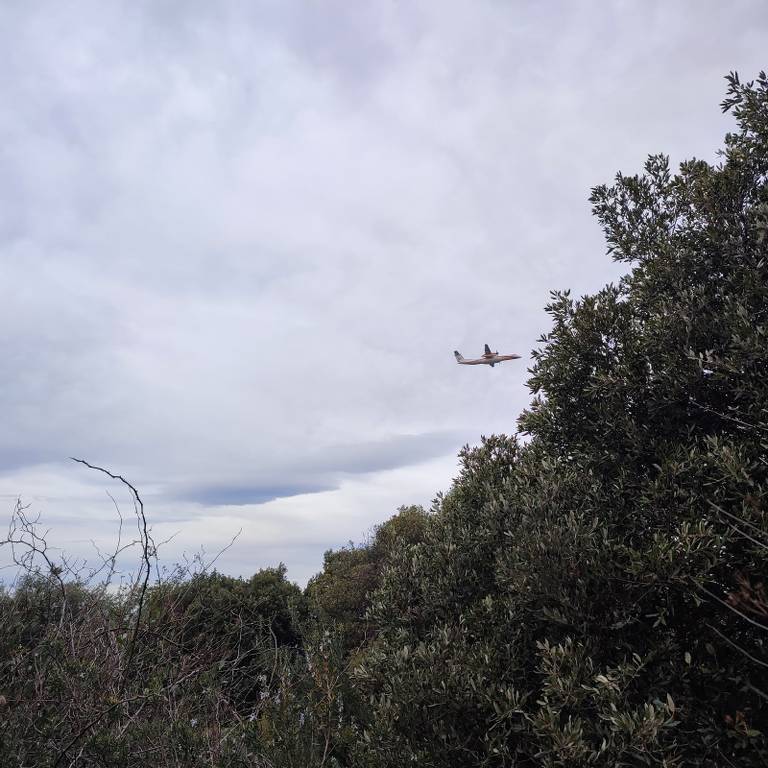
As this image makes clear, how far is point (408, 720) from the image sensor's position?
7.95m

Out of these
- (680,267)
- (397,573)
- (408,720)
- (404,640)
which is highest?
(680,267)

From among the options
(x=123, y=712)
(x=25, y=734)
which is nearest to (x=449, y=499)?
(x=123, y=712)

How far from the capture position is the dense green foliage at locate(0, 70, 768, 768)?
6.82 m

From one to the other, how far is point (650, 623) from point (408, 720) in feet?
10.5

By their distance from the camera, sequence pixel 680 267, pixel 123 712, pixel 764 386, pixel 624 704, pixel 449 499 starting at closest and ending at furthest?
1. pixel 624 704
2. pixel 764 386
3. pixel 123 712
4. pixel 680 267
5. pixel 449 499

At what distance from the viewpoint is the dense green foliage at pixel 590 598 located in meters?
6.82

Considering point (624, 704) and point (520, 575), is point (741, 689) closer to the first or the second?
point (624, 704)

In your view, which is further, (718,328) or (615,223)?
(615,223)

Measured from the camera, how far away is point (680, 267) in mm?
9055

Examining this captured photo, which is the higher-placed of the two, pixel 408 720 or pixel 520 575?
pixel 520 575

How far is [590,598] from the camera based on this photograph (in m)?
7.48

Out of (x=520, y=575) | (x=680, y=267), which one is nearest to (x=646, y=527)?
(x=520, y=575)

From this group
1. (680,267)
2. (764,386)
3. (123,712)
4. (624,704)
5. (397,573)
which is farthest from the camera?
(397,573)

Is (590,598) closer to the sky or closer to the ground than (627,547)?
closer to the ground
